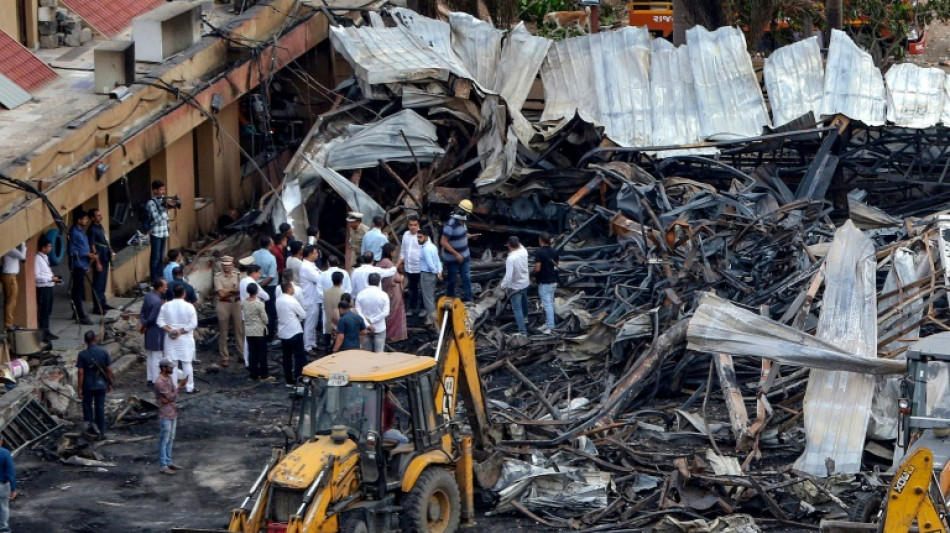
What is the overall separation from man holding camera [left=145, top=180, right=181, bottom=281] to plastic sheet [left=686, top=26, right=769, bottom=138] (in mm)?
8050

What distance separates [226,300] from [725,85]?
29.6 feet

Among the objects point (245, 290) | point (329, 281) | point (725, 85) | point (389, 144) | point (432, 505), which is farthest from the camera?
point (725, 85)

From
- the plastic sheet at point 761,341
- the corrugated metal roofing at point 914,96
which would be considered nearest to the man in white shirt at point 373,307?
the plastic sheet at point 761,341

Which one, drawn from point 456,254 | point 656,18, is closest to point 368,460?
point 456,254

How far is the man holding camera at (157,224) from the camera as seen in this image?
22.6 m

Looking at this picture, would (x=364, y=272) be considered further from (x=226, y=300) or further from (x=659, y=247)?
(x=659, y=247)

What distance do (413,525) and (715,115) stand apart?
483 inches

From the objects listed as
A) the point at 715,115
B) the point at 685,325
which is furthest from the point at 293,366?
the point at 715,115

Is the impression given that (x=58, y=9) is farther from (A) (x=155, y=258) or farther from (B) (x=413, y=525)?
(B) (x=413, y=525)

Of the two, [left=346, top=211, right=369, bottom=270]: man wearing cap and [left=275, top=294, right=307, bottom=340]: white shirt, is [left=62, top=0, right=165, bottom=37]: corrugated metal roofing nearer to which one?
[left=346, top=211, right=369, bottom=270]: man wearing cap

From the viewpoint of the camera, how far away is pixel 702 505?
15.8m

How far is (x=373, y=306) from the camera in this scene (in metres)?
20.0

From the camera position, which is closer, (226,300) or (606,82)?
(226,300)

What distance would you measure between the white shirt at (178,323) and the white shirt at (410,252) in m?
3.61
